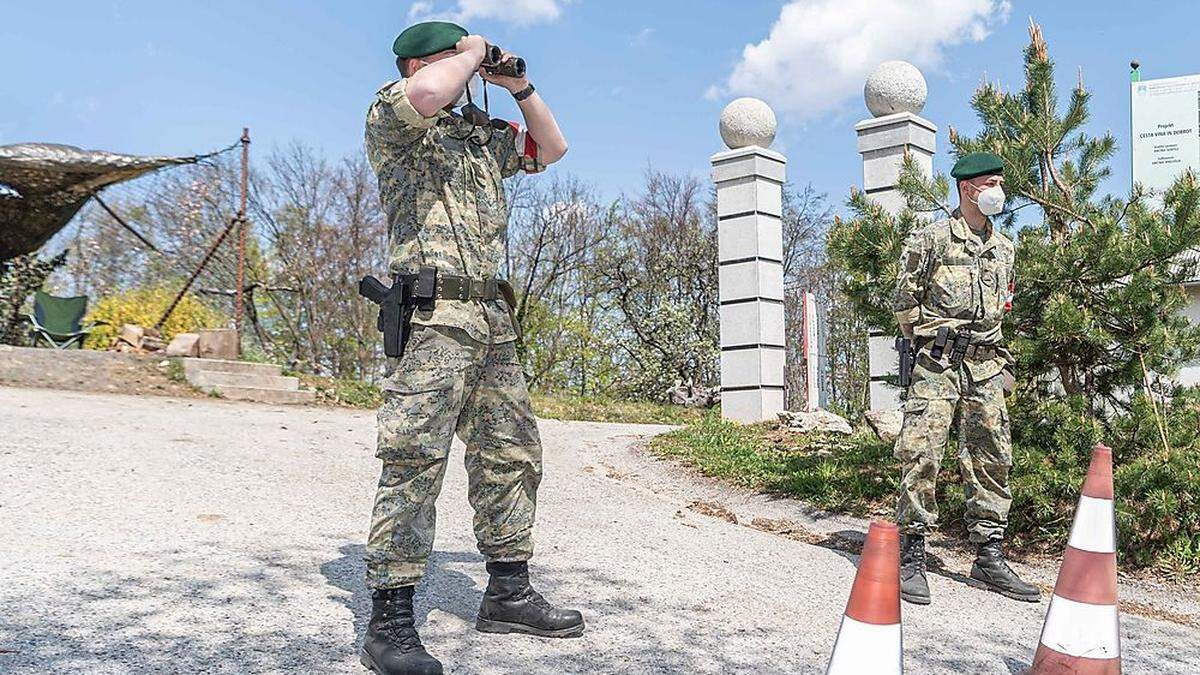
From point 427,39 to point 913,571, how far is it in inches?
122

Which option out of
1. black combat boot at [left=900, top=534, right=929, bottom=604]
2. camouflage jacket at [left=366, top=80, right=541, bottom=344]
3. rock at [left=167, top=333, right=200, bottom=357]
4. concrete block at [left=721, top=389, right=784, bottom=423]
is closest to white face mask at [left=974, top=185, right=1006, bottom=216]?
black combat boot at [left=900, top=534, right=929, bottom=604]

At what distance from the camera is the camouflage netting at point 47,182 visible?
35.6 feet

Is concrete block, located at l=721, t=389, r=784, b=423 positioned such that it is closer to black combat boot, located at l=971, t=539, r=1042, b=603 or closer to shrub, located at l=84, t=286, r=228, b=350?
black combat boot, located at l=971, t=539, r=1042, b=603

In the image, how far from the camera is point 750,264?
402 inches

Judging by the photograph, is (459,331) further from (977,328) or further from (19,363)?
(19,363)

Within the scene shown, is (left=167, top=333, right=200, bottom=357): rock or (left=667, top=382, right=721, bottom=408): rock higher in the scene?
(left=167, top=333, right=200, bottom=357): rock

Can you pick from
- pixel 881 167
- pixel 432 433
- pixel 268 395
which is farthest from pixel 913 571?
pixel 268 395

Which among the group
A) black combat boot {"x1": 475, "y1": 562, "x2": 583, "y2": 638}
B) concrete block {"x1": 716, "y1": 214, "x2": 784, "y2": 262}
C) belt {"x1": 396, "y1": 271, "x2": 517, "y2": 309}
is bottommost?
black combat boot {"x1": 475, "y1": 562, "x2": 583, "y2": 638}

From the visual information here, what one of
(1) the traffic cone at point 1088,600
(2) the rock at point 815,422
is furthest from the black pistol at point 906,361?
(2) the rock at point 815,422

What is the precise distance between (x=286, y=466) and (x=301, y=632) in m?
3.55

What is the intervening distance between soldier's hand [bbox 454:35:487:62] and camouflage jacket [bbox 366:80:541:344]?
8.1 inches

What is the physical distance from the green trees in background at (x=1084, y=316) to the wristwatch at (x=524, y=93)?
3.11m

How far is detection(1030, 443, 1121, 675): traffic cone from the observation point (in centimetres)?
326

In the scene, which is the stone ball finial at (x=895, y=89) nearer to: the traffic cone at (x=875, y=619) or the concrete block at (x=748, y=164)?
the concrete block at (x=748, y=164)
